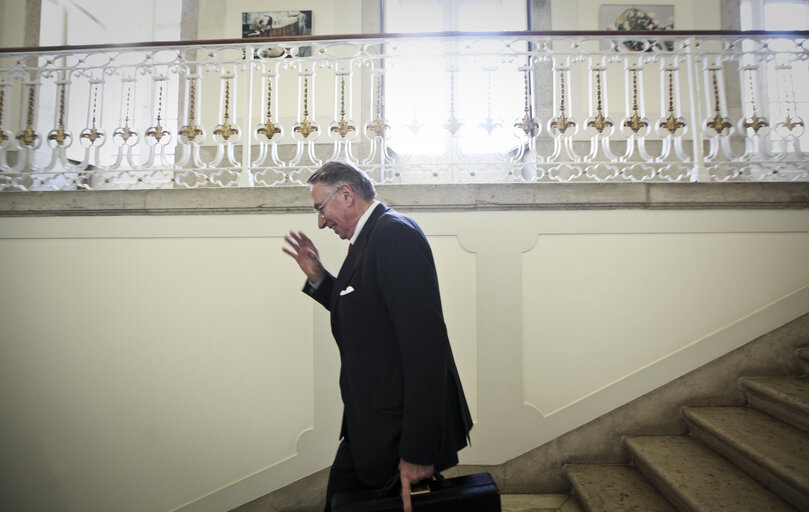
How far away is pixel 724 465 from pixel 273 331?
2.77 meters

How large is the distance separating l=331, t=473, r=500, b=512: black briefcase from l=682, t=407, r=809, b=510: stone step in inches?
59.5

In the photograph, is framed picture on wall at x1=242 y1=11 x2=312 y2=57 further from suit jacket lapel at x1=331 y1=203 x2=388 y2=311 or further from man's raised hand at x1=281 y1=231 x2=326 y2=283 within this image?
suit jacket lapel at x1=331 y1=203 x2=388 y2=311

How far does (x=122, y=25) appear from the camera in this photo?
6277mm

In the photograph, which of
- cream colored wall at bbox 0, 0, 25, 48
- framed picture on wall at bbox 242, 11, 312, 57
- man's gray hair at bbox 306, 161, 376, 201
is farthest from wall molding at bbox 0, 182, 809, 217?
cream colored wall at bbox 0, 0, 25, 48

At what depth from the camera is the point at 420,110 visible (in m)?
5.34

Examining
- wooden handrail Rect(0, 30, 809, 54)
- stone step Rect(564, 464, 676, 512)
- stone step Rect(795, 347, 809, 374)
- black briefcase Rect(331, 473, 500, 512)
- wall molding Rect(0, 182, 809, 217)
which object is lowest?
stone step Rect(564, 464, 676, 512)

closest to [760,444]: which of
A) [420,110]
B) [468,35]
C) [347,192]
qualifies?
[347,192]

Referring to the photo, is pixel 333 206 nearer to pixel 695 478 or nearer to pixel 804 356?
pixel 695 478

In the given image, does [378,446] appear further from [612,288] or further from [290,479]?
[612,288]

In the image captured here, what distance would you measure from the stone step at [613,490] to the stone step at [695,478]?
0.06m

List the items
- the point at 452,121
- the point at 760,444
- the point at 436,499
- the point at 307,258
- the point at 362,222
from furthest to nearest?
1. the point at 452,121
2. the point at 760,444
3. the point at 307,258
4. the point at 362,222
5. the point at 436,499

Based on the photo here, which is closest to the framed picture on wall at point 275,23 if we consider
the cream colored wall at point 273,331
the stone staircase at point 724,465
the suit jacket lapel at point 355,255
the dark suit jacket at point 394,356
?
the cream colored wall at point 273,331

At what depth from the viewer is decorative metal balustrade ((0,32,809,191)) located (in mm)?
2875

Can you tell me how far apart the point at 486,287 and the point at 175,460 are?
2.48m
